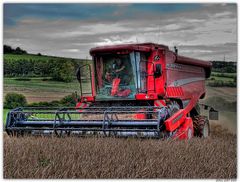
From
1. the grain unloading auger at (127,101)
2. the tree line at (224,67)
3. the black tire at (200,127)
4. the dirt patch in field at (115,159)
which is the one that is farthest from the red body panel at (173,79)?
the dirt patch in field at (115,159)

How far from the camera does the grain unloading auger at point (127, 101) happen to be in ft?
24.2

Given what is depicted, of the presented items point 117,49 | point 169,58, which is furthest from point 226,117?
point 117,49

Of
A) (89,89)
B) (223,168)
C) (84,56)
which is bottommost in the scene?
(223,168)

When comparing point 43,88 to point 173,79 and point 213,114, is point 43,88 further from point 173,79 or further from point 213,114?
point 213,114

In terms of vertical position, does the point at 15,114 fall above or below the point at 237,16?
below

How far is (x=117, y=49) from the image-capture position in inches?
331

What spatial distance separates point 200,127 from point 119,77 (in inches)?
73.8

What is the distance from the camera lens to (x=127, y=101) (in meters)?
8.55

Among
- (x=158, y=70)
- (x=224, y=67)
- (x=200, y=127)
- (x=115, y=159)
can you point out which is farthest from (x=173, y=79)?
(x=115, y=159)

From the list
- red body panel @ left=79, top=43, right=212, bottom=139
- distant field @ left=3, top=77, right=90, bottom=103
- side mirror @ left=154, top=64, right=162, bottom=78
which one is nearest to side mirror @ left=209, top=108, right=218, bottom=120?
red body panel @ left=79, top=43, right=212, bottom=139

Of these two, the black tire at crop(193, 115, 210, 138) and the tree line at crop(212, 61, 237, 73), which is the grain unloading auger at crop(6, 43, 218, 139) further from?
the tree line at crop(212, 61, 237, 73)

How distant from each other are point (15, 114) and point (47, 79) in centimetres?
79

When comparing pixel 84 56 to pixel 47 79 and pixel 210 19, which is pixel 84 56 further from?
pixel 210 19

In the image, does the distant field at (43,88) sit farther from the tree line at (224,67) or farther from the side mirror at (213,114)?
the side mirror at (213,114)
